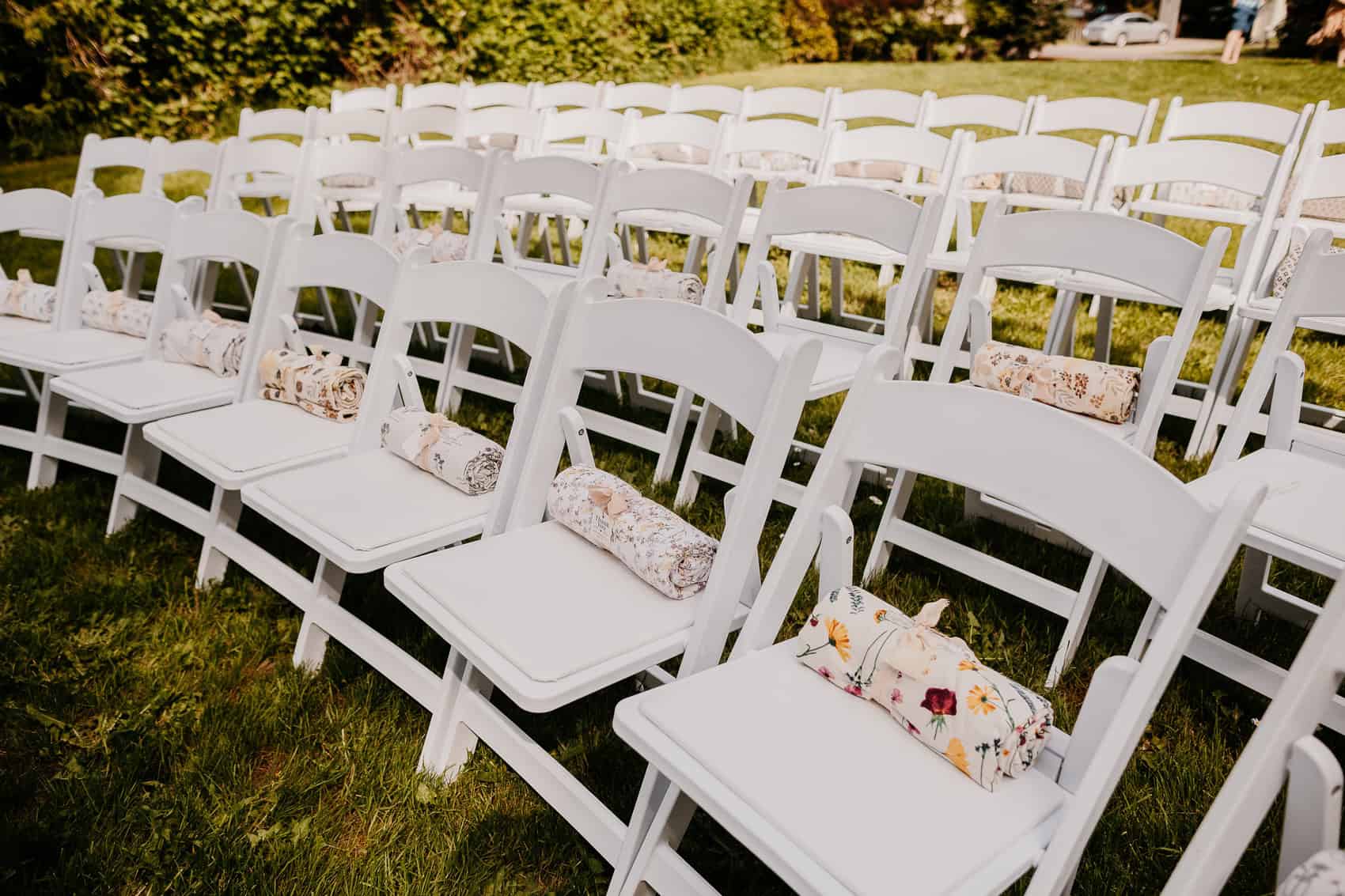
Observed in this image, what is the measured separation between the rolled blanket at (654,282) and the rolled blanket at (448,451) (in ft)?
3.22

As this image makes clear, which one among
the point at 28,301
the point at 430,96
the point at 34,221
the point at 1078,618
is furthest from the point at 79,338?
the point at 430,96

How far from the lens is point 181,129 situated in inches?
371

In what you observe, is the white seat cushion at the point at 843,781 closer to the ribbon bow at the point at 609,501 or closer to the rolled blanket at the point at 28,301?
the ribbon bow at the point at 609,501

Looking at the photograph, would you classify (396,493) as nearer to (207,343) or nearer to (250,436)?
(250,436)

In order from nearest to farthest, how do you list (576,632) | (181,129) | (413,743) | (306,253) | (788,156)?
(576,632) → (413,743) → (306,253) → (788,156) → (181,129)

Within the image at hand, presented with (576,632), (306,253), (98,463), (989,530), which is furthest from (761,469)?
(98,463)

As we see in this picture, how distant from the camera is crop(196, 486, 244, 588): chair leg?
2699 mm

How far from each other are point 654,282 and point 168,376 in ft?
5.28

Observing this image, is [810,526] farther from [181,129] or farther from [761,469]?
[181,129]

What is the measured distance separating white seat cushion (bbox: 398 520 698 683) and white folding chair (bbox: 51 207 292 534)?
141 centimetres

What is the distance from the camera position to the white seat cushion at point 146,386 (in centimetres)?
276

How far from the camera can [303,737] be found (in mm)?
2168

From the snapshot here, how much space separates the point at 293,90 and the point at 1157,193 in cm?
888

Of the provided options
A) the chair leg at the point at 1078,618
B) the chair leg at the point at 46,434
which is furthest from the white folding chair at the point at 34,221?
the chair leg at the point at 1078,618
